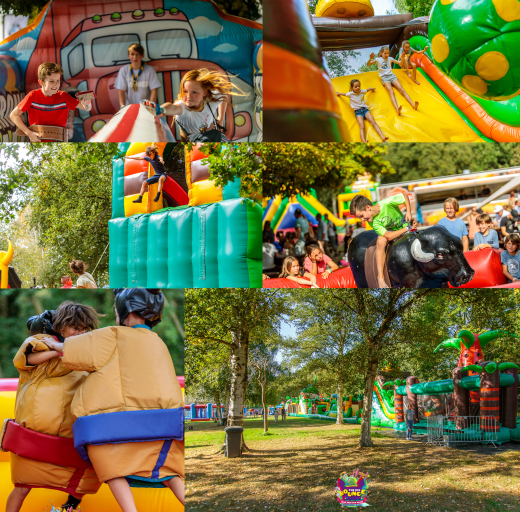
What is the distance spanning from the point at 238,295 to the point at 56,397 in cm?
180

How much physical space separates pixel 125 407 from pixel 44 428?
0.64 meters

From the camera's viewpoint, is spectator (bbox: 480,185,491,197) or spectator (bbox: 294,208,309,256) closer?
spectator (bbox: 294,208,309,256)

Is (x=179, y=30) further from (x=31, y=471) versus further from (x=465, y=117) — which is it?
(x=31, y=471)

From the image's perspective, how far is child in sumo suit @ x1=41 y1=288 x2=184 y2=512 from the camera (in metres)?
3.45

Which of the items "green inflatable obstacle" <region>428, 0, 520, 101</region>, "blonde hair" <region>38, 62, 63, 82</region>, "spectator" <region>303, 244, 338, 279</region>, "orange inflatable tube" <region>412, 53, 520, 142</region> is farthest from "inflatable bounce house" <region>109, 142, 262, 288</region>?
"orange inflatable tube" <region>412, 53, 520, 142</region>

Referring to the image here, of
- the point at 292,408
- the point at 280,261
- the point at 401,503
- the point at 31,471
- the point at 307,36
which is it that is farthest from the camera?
the point at 307,36

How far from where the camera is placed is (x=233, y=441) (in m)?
4.72

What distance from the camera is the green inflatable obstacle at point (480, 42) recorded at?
4992mm

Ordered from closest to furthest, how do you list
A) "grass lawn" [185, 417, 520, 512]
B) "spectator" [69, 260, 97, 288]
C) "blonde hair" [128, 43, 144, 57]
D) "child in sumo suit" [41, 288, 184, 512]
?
"child in sumo suit" [41, 288, 184, 512] < "grass lawn" [185, 417, 520, 512] < "spectator" [69, 260, 97, 288] < "blonde hair" [128, 43, 144, 57]

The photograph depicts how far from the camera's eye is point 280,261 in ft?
17.3

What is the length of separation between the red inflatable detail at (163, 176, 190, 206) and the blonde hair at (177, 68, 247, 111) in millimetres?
1094

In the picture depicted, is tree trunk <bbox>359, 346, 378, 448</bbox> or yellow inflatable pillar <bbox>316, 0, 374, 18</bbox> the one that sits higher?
yellow inflatable pillar <bbox>316, 0, 374, 18</bbox>

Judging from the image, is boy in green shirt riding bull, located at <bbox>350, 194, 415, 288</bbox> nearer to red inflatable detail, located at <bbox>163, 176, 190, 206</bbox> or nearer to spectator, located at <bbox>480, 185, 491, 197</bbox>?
spectator, located at <bbox>480, 185, 491, 197</bbox>

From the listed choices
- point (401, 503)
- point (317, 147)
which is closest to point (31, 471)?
point (401, 503)
